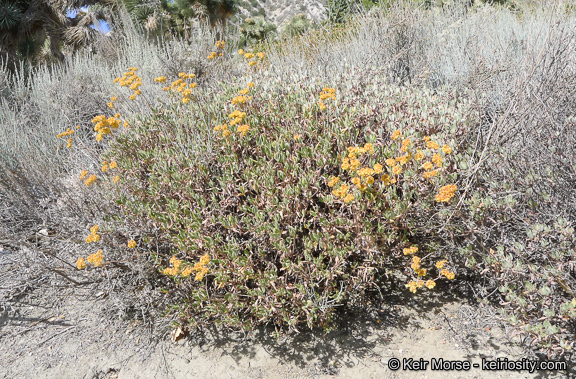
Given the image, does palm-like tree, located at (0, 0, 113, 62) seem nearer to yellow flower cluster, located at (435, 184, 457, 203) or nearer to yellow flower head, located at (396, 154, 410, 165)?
yellow flower head, located at (396, 154, 410, 165)

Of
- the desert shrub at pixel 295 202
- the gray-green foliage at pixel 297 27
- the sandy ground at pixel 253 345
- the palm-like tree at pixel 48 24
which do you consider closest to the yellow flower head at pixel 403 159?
the desert shrub at pixel 295 202

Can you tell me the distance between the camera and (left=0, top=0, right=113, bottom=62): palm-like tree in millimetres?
14945

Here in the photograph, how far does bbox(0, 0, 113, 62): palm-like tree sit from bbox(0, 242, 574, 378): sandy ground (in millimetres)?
15299

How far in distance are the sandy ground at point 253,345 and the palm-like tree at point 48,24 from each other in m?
15.3

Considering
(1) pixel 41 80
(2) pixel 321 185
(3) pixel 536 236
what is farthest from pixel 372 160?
(1) pixel 41 80

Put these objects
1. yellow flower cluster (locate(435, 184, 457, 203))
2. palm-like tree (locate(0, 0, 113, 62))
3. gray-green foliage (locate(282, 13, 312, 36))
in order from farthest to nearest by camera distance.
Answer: palm-like tree (locate(0, 0, 113, 62)) → gray-green foliage (locate(282, 13, 312, 36)) → yellow flower cluster (locate(435, 184, 457, 203))

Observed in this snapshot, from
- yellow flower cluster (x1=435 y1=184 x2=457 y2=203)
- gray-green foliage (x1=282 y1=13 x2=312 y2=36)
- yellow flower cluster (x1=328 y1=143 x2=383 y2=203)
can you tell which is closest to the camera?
yellow flower cluster (x1=435 y1=184 x2=457 y2=203)

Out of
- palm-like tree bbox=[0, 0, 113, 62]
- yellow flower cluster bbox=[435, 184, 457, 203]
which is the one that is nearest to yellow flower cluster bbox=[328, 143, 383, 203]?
yellow flower cluster bbox=[435, 184, 457, 203]

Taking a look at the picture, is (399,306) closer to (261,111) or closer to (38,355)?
(261,111)

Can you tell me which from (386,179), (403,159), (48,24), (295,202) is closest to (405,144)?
(403,159)

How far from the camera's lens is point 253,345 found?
232 cm

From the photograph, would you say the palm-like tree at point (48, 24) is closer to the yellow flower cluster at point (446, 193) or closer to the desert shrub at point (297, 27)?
the desert shrub at point (297, 27)

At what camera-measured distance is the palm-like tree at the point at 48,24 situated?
1495 cm

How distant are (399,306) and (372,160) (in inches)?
36.5
